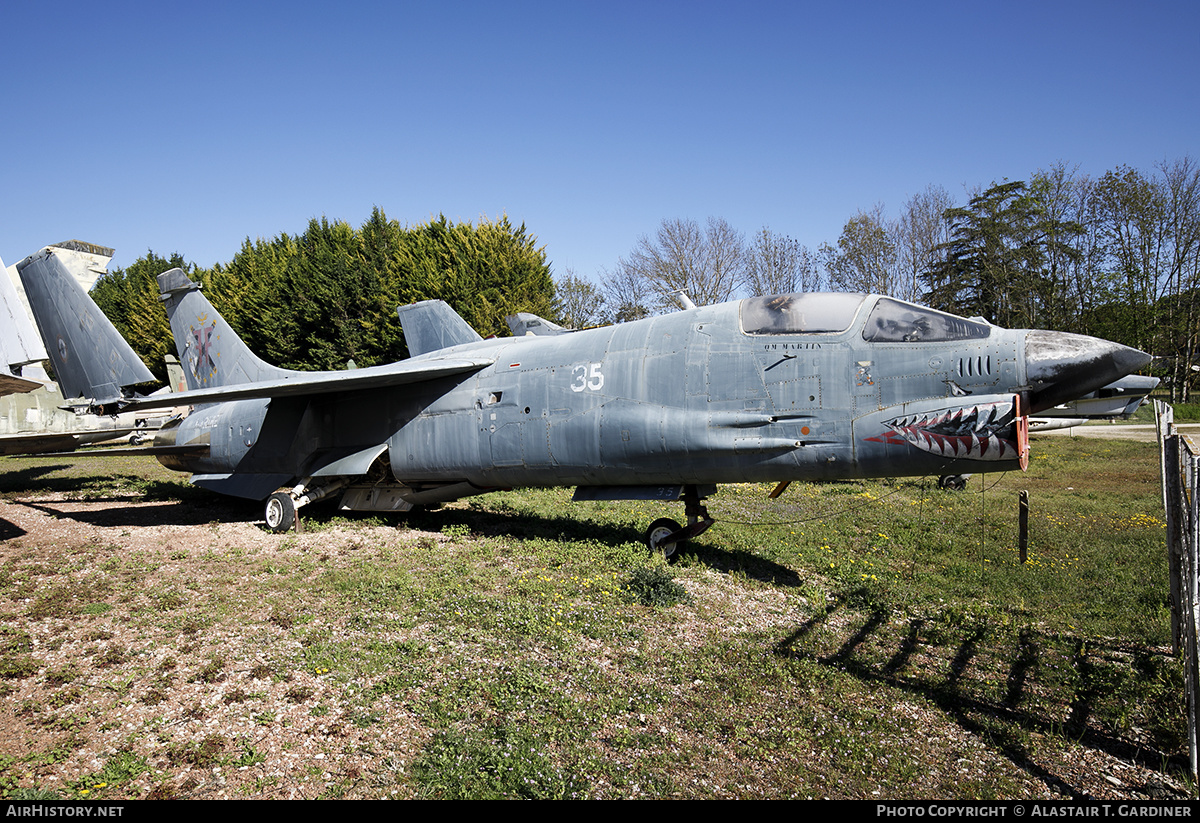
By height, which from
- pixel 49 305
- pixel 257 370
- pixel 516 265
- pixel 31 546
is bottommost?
pixel 31 546

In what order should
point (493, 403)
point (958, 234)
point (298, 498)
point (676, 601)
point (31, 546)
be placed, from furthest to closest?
point (958, 234) < point (298, 498) < point (493, 403) < point (31, 546) < point (676, 601)

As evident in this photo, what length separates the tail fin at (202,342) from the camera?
1315cm

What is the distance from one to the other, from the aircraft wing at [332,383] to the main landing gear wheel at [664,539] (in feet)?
11.9

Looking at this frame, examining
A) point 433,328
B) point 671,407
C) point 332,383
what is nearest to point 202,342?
point 433,328

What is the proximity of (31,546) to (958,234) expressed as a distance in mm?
43776

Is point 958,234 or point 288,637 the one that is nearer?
point 288,637

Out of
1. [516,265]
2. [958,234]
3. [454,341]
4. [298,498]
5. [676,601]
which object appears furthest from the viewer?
[958,234]

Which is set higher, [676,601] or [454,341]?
[454,341]

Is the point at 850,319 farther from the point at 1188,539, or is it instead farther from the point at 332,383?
the point at 332,383

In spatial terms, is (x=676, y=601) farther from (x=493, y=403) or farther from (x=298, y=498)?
(x=298, y=498)

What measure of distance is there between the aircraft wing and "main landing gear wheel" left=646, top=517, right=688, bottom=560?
3626mm

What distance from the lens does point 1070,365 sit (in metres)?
6.29

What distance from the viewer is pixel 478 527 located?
36.6ft

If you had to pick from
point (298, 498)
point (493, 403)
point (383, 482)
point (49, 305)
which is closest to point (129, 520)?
point (298, 498)
